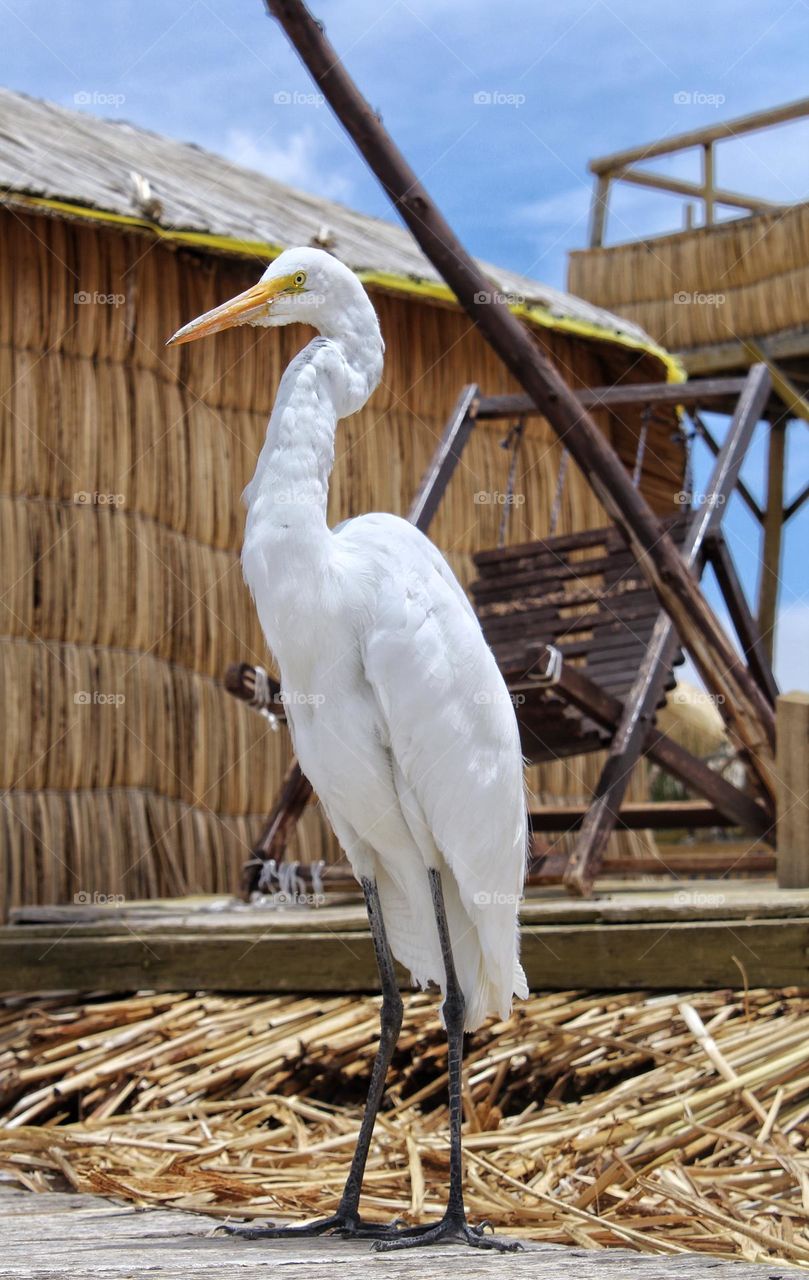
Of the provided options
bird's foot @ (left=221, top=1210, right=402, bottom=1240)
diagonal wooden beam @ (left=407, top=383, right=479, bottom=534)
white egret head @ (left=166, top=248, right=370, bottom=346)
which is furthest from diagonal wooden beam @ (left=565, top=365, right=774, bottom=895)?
white egret head @ (left=166, top=248, right=370, bottom=346)

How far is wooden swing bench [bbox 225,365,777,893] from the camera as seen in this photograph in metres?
5.36

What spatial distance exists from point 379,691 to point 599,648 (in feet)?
12.3

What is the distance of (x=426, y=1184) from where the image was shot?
11.7ft

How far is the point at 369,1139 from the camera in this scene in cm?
301

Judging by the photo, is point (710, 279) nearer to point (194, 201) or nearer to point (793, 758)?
point (194, 201)

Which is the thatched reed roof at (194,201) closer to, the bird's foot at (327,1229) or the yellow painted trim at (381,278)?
the yellow painted trim at (381,278)

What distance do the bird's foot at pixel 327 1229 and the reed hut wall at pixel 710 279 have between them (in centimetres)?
Result: 914

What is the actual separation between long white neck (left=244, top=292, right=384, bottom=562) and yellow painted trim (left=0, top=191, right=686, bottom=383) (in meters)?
3.41

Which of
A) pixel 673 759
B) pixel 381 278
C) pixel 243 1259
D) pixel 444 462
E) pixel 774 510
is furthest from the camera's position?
pixel 774 510

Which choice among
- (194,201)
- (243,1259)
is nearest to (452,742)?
(243,1259)

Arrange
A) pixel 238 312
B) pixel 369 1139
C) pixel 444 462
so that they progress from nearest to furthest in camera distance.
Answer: pixel 369 1139, pixel 238 312, pixel 444 462

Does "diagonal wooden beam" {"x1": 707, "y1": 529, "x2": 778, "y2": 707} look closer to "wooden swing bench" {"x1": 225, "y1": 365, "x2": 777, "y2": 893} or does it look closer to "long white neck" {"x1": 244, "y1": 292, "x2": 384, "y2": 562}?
"wooden swing bench" {"x1": 225, "y1": 365, "x2": 777, "y2": 893}

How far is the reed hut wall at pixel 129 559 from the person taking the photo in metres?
6.55

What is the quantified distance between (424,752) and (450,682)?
0.17m
